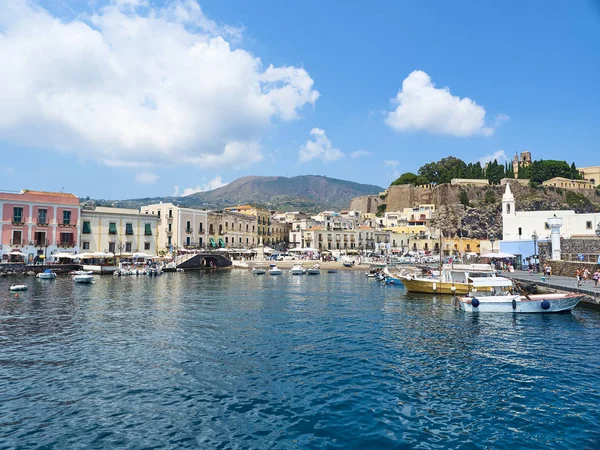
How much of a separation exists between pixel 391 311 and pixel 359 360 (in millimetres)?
11251

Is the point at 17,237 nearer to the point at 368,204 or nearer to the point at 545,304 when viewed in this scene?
the point at 545,304

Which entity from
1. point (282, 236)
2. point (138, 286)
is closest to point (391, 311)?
point (138, 286)

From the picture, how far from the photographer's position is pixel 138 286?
3809cm

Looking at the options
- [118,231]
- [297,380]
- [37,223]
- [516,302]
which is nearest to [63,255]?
[37,223]

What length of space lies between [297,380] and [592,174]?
139 m

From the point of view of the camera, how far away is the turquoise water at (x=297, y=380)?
29.9ft

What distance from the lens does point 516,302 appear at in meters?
23.9

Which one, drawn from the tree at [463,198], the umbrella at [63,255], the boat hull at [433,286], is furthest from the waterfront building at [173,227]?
the tree at [463,198]

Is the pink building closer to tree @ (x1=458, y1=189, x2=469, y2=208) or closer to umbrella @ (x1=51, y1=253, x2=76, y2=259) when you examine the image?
umbrella @ (x1=51, y1=253, x2=76, y2=259)

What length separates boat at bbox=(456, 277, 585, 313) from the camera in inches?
923

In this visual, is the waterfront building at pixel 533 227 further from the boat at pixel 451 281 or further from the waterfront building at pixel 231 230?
the waterfront building at pixel 231 230

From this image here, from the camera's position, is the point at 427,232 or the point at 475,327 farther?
the point at 427,232

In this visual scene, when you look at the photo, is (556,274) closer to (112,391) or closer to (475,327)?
(475,327)

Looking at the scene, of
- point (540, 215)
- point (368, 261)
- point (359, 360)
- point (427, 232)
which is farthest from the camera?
point (427, 232)
